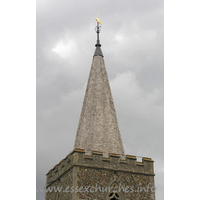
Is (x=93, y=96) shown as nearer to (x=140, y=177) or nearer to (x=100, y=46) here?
(x=100, y=46)

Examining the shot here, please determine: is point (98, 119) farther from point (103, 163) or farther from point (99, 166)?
point (99, 166)

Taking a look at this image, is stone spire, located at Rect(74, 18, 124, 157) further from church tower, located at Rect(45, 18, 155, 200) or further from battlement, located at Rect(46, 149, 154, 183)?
battlement, located at Rect(46, 149, 154, 183)

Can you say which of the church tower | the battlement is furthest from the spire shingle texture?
the battlement

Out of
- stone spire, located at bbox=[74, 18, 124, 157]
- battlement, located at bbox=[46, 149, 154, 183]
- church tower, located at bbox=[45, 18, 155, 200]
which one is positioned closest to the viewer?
church tower, located at bbox=[45, 18, 155, 200]

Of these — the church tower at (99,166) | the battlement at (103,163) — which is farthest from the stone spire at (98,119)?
the battlement at (103,163)

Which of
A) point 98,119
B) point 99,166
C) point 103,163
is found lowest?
point 99,166

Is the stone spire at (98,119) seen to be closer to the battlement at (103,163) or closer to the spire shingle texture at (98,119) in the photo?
the spire shingle texture at (98,119)

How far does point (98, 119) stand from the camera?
864 inches

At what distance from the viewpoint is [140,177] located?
65.7 feet

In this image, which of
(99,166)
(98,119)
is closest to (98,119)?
(98,119)

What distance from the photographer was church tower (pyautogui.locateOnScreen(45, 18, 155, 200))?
18.6 m

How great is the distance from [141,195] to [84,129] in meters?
5.07

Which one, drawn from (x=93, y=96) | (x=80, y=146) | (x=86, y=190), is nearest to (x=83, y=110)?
(x=93, y=96)

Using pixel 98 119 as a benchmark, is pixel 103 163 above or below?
below
